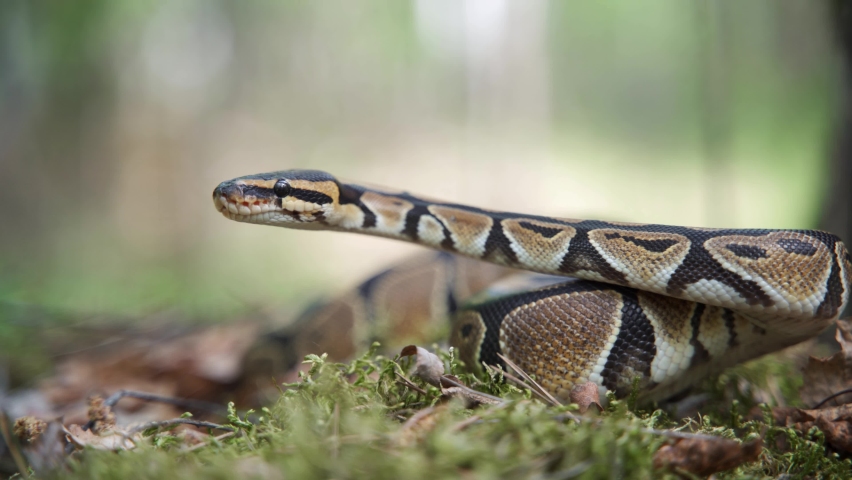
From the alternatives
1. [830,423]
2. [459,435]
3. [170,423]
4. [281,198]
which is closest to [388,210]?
[281,198]

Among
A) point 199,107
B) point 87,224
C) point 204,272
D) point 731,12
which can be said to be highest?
point 731,12

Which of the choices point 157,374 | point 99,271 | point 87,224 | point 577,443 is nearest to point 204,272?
point 99,271

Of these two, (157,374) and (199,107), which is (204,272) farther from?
(157,374)

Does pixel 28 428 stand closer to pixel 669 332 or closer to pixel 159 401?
pixel 159 401

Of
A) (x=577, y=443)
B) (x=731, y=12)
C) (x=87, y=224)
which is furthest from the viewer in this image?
(x=87, y=224)

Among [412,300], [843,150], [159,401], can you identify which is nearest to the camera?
[159,401]
